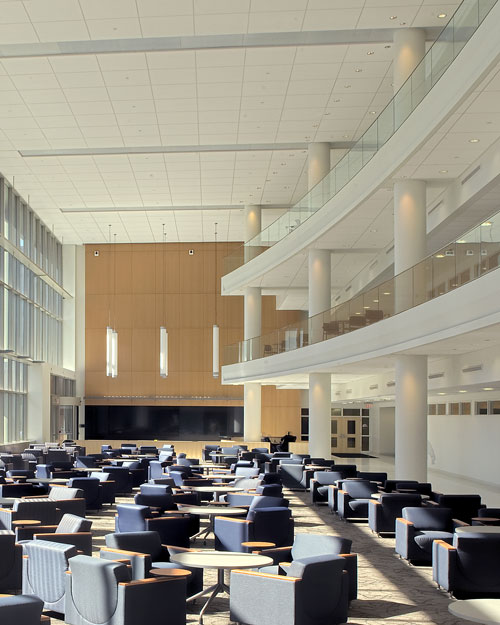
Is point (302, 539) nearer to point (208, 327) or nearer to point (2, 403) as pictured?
point (2, 403)

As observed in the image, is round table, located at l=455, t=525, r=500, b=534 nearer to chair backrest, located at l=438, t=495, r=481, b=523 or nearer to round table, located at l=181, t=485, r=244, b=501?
chair backrest, located at l=438, t=495, r=481, b=523

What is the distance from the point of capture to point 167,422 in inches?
1607

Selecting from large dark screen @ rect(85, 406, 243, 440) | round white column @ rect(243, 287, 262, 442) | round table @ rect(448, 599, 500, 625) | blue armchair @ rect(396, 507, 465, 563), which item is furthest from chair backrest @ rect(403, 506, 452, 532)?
large dark screen @ rect(85, 406, 243, 440)

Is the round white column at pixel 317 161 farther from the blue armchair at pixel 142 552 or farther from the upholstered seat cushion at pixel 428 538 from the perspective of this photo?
the blue armchair at pixel 142 552

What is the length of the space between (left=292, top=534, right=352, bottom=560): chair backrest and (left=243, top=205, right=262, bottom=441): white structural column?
2237 centimetres

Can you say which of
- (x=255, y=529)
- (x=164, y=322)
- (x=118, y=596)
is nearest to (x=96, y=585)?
(x=118, y=596)

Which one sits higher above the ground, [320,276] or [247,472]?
[320,276]

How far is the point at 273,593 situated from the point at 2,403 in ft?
78.8

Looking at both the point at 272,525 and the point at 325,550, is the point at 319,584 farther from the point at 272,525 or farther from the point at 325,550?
the point at 272,525

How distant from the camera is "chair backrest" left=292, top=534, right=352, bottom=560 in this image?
26.4ft

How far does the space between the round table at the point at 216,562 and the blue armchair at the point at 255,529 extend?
1563 mm

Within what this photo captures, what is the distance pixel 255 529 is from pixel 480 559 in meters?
2.66

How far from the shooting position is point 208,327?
134ft

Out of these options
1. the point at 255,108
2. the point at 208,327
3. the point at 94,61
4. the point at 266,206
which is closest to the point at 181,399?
the point at 208,327
